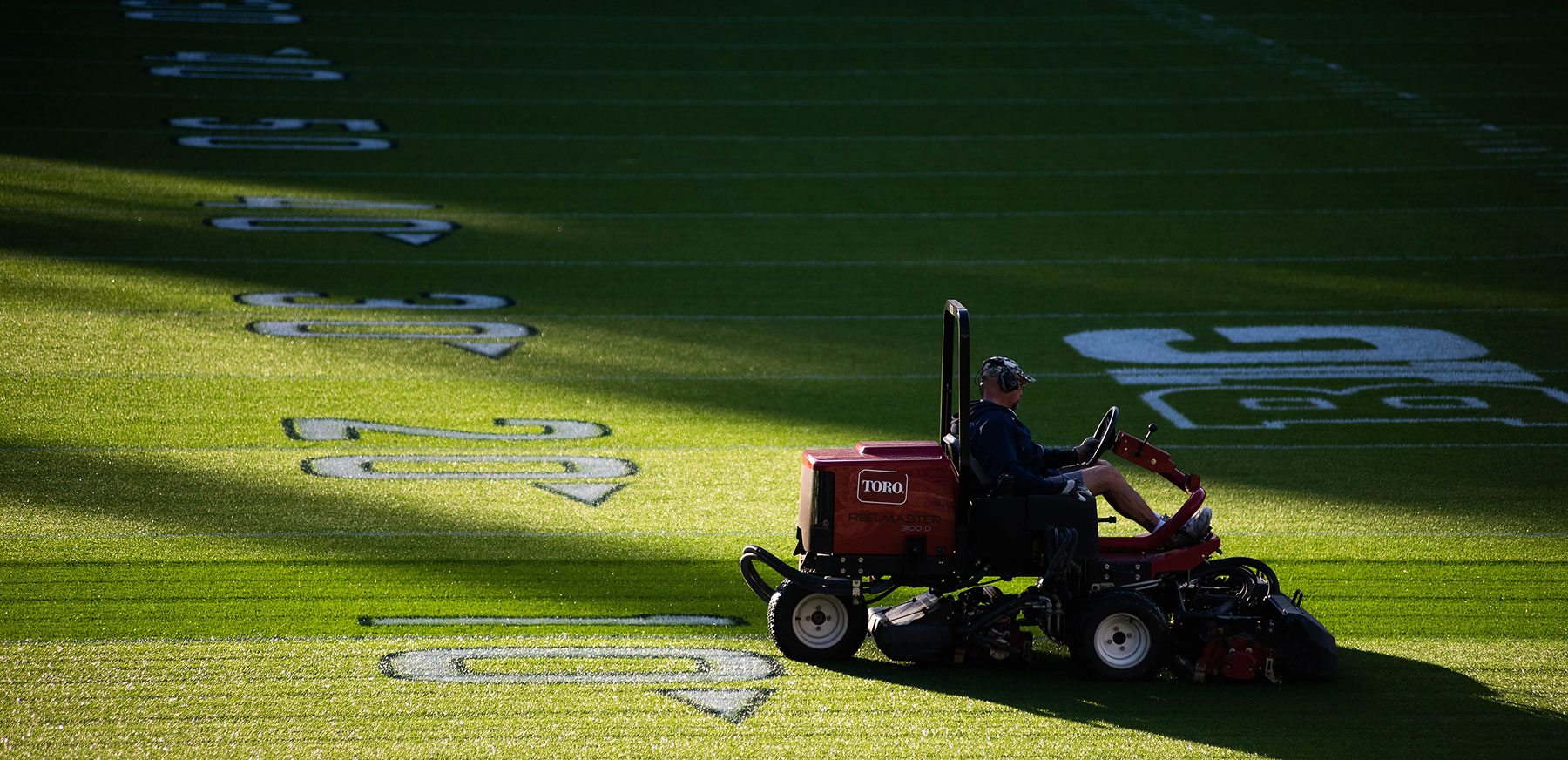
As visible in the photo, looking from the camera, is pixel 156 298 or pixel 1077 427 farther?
pixel 156 298

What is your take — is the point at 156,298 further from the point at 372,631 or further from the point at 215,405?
the point at 372,631

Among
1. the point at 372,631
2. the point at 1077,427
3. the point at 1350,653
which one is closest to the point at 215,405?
the point at 372,631

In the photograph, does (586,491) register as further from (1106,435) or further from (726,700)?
(1106,435)

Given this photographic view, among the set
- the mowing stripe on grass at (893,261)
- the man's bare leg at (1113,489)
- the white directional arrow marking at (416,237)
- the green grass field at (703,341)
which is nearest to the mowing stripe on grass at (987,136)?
the green grass field at (703,341)

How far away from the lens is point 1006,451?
6.27 m

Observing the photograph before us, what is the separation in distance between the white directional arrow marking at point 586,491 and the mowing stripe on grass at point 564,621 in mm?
2123

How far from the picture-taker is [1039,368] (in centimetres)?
1265

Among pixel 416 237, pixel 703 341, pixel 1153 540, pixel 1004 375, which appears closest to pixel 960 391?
pixel 1004 375

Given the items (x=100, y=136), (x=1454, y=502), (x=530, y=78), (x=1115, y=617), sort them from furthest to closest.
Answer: (x=530, y=78) < (x=100, y=136) < (x=1454, y=502) < (x=1115, y=617)

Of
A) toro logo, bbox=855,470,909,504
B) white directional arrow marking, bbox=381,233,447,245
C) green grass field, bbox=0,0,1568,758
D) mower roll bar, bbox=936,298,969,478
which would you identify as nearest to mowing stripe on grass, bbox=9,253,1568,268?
green grass field, bbox=0,0,1568,758

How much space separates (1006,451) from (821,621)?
112cm

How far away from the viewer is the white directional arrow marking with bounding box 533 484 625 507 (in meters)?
9.38

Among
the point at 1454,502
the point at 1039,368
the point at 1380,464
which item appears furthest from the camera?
the point at 1039,368

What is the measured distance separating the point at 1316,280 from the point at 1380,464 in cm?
529
